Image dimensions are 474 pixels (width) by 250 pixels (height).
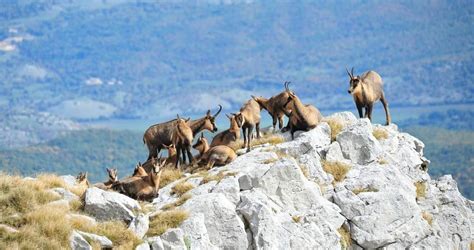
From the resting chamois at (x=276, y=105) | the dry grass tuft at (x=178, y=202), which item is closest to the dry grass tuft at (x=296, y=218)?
the dry grass tuft at (x=178, y=202)

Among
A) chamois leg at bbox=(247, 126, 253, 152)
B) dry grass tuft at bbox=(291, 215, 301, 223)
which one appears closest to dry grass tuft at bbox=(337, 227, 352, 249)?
dry grass tuft at bbox=(291, 215, 301, 223)

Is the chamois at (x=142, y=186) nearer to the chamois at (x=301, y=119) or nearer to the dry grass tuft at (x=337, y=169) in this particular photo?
the dry grass tuft at (x=337, y=169)

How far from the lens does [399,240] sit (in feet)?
117

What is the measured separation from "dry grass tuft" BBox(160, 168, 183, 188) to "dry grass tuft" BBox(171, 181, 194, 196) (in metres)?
1.79

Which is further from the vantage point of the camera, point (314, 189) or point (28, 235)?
point (314, 189)

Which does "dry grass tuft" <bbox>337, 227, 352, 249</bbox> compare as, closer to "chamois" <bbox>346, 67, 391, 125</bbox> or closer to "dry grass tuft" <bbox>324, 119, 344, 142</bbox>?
"dry grass tuft" <bbox>324, 119, 344, 142</bbox>

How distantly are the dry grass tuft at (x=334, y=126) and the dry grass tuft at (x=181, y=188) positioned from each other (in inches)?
267

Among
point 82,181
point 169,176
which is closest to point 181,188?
point 169,176

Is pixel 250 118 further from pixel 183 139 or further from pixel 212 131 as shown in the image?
pixel 183 139

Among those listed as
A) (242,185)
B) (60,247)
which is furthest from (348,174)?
(60,247)

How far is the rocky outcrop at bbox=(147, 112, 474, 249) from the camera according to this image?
32.7 meters

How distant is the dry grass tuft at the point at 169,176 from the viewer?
38175 millimetres

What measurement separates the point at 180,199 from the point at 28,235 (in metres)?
5.58

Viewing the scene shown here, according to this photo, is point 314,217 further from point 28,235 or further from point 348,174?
point 28,235
